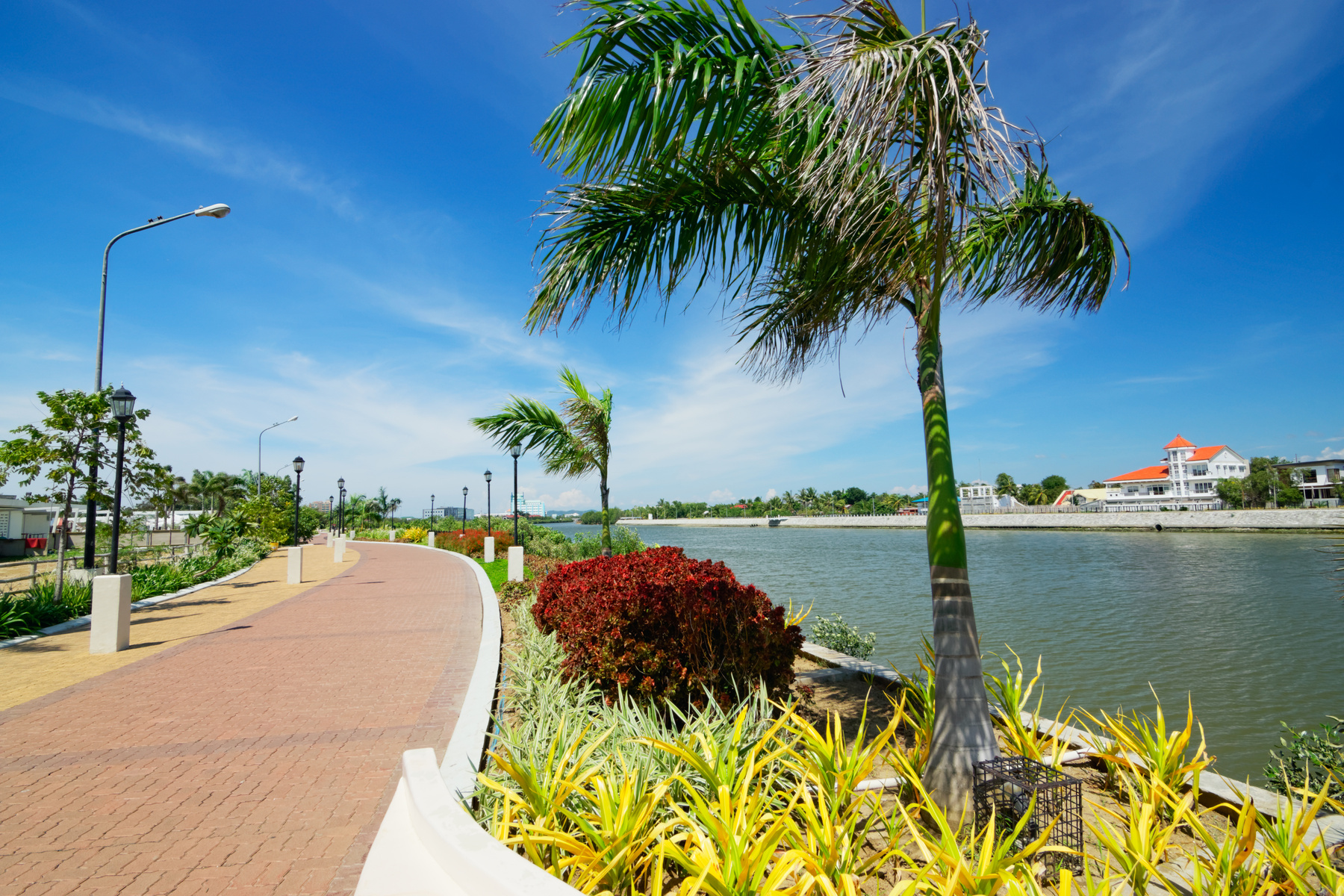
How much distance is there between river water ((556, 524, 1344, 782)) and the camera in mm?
6695

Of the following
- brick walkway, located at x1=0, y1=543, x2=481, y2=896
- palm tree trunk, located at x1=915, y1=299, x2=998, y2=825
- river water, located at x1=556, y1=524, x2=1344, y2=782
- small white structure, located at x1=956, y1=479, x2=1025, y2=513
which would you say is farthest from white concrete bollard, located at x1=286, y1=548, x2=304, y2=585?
small white structure, located at x1=956, y1=479, x2=1025, y2=513

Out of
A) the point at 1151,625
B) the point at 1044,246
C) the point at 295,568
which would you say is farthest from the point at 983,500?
the point at 1044,246

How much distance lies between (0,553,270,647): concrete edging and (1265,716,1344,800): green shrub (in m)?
11.9

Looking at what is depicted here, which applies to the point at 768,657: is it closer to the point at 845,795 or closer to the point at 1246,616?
the point at 845,795

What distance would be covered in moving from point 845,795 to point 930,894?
2.07 feet

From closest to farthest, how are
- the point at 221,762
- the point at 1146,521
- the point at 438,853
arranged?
the point at 438,853 → the point at 221,762 → the point at 1146,521

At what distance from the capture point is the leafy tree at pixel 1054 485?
111 m

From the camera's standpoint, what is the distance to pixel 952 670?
3383 mm

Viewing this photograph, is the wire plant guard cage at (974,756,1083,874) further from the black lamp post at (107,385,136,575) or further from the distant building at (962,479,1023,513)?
the distant building at (962,479,1023,513)

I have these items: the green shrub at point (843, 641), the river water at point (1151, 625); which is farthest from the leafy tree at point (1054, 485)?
the green shrub at point (843, 641)

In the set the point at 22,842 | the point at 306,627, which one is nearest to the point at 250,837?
the point at 22,842

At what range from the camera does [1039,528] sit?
62.2 meters

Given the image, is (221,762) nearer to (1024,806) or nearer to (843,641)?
(1024,806)

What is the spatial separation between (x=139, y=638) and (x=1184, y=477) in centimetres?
10715
